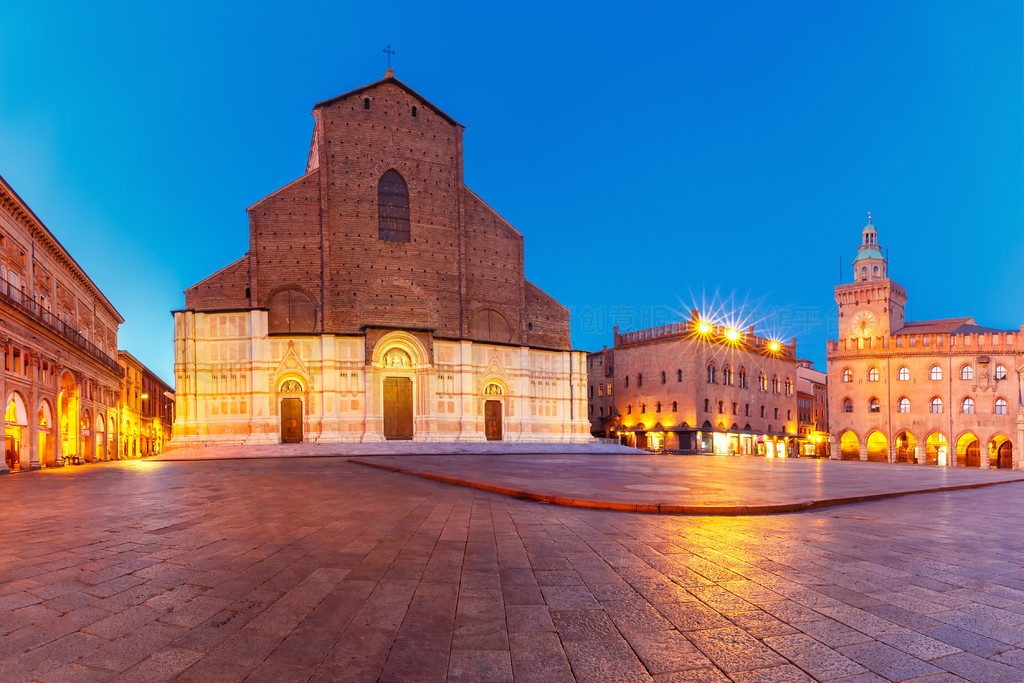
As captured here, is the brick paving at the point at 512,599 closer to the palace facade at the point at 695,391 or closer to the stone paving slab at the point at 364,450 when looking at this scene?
the stone paving slab at the point at 364,450

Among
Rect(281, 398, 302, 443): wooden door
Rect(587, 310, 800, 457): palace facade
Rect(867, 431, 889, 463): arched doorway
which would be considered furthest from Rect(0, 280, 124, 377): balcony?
Rect(867, 431, 889, 463): arched doorway

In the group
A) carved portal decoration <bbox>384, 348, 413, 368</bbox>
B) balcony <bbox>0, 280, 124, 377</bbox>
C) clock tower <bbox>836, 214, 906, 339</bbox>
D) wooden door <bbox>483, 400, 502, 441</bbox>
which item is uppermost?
clock tower <bbox>836, 214, 906, 339</bbox>

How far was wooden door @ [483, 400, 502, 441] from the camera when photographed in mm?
44469

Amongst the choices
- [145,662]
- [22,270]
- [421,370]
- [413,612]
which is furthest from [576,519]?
[421,370]

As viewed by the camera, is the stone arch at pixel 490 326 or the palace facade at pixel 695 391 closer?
the stone arch at pixel 490 326

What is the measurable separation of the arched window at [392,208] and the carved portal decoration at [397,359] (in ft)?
24.5

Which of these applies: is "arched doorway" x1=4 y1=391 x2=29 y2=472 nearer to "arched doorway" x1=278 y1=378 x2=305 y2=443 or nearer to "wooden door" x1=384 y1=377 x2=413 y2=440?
"arched doorway" x1=278 y1=378 x2=305 y2=443

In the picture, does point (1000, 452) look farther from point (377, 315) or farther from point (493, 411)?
point (377, 315)

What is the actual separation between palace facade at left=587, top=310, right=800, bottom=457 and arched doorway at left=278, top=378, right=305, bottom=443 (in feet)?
93.5

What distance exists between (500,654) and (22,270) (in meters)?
34.2

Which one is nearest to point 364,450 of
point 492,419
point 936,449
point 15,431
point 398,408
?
point 398,408

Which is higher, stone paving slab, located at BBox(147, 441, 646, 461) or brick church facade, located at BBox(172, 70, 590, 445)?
brick church facade, located at BBox(172, 70, 590, 445)

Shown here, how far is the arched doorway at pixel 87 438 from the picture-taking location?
3809cm

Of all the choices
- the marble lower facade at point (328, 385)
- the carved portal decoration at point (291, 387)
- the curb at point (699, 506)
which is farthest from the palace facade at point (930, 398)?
the curb at point (699, 506)
